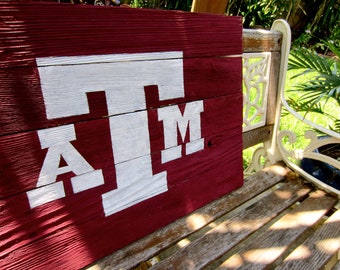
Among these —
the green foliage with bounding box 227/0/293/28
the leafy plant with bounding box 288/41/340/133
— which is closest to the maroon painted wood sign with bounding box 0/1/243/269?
the leafy plant with bounding box 288/41/340/133

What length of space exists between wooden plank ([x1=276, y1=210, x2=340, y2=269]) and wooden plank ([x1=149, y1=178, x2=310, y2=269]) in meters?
0.17

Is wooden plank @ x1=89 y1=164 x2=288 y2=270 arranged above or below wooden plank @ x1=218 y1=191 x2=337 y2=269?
above

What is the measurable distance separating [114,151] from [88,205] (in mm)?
201

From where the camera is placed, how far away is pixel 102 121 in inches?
34.9

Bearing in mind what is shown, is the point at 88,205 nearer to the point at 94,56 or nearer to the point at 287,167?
the point at 94,56

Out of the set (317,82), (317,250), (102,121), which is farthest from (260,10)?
(102,121)

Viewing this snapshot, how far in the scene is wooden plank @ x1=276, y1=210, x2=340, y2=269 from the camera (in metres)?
0.98

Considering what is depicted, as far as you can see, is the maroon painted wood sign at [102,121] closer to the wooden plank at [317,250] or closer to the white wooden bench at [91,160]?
the white wooden bench at [91,160]

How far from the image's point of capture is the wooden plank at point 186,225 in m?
0.98

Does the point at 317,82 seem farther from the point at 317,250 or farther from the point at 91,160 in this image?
the point at 91,160

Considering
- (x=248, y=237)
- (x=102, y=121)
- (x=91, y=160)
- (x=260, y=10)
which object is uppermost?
(x=260, y=10)

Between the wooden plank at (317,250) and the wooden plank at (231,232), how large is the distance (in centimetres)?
17

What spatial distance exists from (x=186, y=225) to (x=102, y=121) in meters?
0.57

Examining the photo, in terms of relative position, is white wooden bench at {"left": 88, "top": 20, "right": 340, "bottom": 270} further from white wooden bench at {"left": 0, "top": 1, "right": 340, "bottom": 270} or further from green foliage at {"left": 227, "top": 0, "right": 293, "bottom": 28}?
green foliage at {"left": 227, "top": 0, "right": 293, "bottom": 28}
